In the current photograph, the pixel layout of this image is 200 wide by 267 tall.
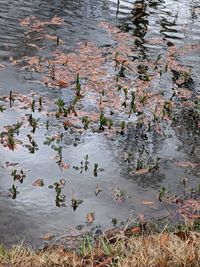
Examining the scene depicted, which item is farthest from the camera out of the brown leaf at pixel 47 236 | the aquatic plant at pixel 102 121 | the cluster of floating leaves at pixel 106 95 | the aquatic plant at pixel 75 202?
the aquatic plant at pixel 102 121

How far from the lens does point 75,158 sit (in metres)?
8.13

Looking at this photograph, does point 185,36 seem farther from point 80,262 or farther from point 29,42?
point 80,262

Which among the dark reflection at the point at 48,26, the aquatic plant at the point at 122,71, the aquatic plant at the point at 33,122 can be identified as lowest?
the aquatic plant at the point at 33,122

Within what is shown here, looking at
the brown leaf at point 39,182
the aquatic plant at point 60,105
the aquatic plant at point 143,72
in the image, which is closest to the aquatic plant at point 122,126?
the aquatic plant at point 60,105

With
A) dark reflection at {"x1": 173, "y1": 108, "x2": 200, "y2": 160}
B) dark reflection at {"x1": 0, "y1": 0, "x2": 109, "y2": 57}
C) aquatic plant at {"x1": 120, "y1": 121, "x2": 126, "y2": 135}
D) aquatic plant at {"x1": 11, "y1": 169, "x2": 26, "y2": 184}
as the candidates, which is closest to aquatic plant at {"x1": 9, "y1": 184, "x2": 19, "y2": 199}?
aquatic plant at {"x1": 11, "y1": 169, "x2": 26, "y2": 184}

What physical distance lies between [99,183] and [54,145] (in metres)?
1.29

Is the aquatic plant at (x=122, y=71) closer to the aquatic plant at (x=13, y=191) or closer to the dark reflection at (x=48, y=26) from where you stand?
the dark reflection at (x=48, y=26)

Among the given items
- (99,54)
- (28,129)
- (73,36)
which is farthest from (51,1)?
(28,129)

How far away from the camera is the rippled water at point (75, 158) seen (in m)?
6.80

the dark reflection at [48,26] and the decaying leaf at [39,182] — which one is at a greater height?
the dark reflection at [48,26]

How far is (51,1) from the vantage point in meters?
15.7

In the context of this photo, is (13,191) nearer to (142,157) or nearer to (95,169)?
(95,169)

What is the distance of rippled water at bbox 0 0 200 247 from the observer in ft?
22.3

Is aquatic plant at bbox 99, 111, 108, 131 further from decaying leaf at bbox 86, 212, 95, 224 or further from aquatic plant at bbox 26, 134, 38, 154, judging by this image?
decaying leaf at bbox 86, 212, 95, 224
